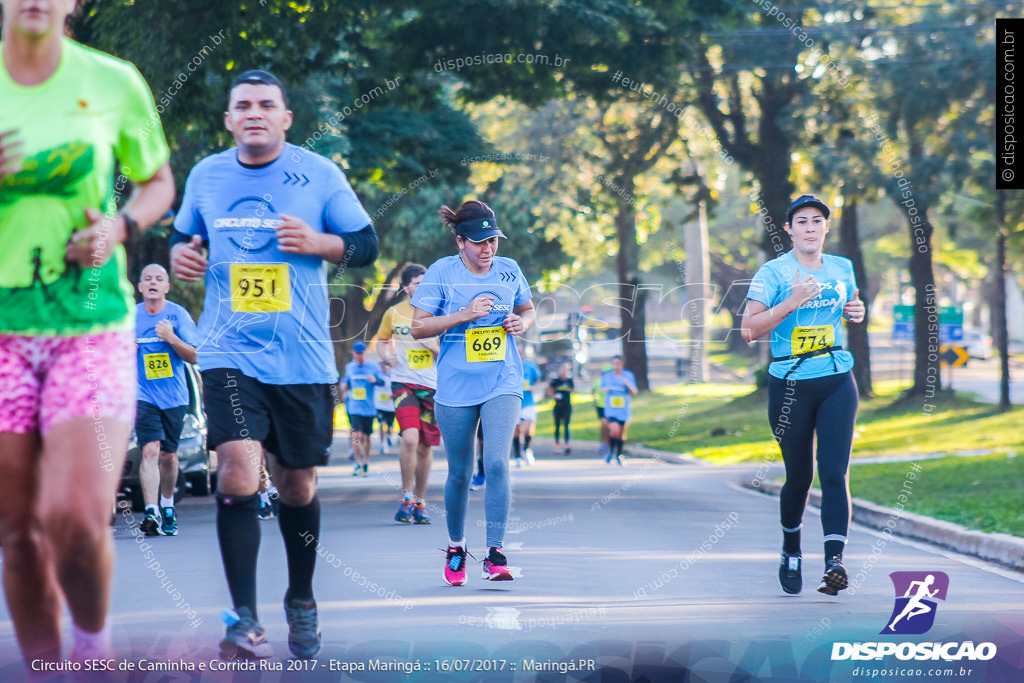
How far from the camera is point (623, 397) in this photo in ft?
69.6

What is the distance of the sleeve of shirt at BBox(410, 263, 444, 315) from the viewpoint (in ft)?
25.1

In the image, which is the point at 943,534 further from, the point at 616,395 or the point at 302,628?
the point at 616,395

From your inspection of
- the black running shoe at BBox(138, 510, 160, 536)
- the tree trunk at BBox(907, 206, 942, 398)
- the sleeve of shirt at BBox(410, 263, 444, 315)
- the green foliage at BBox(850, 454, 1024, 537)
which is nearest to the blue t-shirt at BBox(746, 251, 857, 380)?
the sleeve of shirt at BBox(410, 263, 444, 315)

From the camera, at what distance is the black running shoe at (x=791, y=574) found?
23.8ft

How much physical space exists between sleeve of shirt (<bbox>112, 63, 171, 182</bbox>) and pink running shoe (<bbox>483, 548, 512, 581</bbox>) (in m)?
3.70

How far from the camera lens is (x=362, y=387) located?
19.2m

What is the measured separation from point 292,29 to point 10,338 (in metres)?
11.2

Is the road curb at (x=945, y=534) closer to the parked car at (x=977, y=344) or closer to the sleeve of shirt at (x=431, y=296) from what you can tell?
the sleeve of shirt at (x=431, y=296)

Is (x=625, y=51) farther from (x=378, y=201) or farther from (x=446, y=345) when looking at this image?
(x=378, y=201)

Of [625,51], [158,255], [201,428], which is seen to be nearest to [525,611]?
[201,428]

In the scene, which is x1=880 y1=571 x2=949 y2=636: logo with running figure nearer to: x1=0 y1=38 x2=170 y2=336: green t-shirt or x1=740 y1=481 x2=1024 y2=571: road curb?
x1=740 y1=481 x2=1024 y2=571: road curb

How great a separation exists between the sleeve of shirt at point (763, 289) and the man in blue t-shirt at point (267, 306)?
2670 millimetres

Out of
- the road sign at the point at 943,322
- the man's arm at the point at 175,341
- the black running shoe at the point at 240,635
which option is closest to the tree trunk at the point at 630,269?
the road sign at the point at 943,322

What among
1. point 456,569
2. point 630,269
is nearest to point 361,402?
point 456,569
